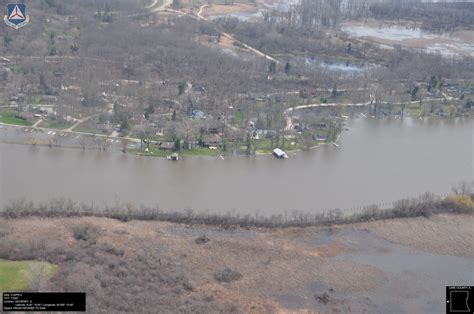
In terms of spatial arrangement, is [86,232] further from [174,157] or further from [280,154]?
[280,154]

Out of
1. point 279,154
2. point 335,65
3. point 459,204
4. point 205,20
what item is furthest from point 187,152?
point 205,20

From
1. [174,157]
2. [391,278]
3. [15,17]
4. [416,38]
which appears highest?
[15,17]

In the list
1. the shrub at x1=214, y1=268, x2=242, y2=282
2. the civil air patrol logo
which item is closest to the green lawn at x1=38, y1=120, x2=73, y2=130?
the civil air patrol logo

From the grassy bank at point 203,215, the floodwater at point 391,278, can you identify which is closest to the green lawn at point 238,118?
the grassy bank at point 203,215

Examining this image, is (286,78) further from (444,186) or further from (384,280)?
(384,280)

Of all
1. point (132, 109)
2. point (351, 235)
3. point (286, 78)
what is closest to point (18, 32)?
point (132, 109)

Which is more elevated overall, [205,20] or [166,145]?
[205,20]

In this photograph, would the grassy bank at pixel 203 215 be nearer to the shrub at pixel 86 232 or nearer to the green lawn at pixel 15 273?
the shrub at pixel 86 232
